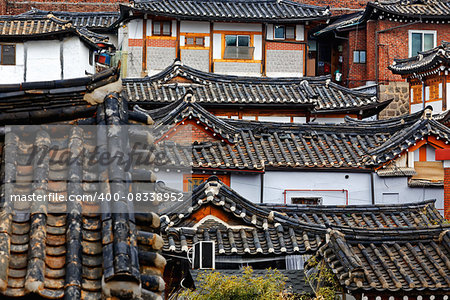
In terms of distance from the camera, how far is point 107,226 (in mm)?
5895

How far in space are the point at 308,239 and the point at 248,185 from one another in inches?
273

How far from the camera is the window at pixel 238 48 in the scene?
35.9m

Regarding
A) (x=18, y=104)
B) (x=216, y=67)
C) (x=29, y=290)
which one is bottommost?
(x=29, y=290)

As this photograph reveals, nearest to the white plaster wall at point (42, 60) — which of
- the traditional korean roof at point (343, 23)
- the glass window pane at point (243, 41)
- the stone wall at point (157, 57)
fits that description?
the stone wall at point (157, 57)

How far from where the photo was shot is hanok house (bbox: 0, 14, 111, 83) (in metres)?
31.4

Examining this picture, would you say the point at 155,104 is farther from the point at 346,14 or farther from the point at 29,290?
the point at 29,290

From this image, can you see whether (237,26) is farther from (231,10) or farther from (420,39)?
(420,39)

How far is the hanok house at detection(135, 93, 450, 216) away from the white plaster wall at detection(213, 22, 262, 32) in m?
12.0

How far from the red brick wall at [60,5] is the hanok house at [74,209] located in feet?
137

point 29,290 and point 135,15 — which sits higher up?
point 135,15

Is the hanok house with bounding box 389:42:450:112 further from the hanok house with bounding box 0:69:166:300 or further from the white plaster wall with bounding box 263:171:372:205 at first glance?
the hanok house with bounding box 0:69:166:300

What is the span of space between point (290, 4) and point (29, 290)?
33.6 m

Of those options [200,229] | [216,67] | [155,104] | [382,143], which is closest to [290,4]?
[216,67]

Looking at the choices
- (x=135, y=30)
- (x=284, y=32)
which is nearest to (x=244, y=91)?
(x=284, y=32)
